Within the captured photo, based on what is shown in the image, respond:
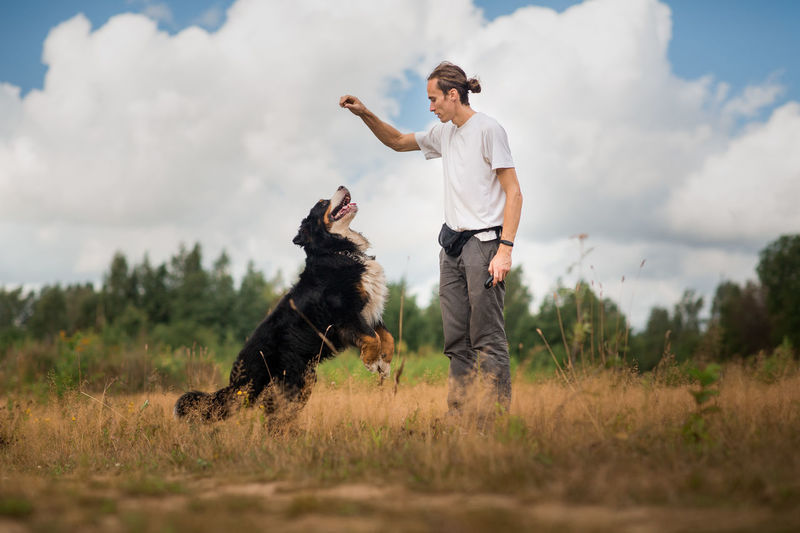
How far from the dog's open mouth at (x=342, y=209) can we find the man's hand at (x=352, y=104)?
784 mm

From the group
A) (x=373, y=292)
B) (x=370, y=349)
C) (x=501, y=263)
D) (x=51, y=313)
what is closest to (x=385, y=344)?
(x=370, y=349)

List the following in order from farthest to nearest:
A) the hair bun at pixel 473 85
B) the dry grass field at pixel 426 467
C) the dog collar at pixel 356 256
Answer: the dog collar at pixel 356 256 → the hair bun at pixel 473 85 → the dry grass field at pixel 426 467

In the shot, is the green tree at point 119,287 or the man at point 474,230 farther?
the green tree at point 119,287

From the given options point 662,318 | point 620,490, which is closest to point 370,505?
point 620,490

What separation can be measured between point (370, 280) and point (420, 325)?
18207 millimetres

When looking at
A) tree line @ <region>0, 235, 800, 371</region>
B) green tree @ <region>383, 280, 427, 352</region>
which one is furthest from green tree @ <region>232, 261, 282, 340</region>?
green tree @ <region>383, 280, 427, 352</region>

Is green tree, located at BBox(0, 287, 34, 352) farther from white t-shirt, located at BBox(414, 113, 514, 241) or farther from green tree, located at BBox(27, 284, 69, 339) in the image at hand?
white t-shirt, located at BBox(414, 113, 514, 241)

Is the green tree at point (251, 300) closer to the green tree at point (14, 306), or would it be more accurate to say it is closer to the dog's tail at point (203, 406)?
the dog's tail at point (203, 406)

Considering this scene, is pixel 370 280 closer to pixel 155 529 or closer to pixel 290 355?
pixel 290 355

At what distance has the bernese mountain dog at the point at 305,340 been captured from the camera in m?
4.66

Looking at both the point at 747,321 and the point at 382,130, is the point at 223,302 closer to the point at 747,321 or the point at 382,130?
the point at 747,321

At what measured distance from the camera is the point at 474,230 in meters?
3.99

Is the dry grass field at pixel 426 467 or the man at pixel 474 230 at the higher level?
the man at pixel 474 230

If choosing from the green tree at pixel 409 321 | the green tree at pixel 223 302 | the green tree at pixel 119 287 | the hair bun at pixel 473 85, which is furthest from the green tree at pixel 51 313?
the hair bun at pixel 473 85
